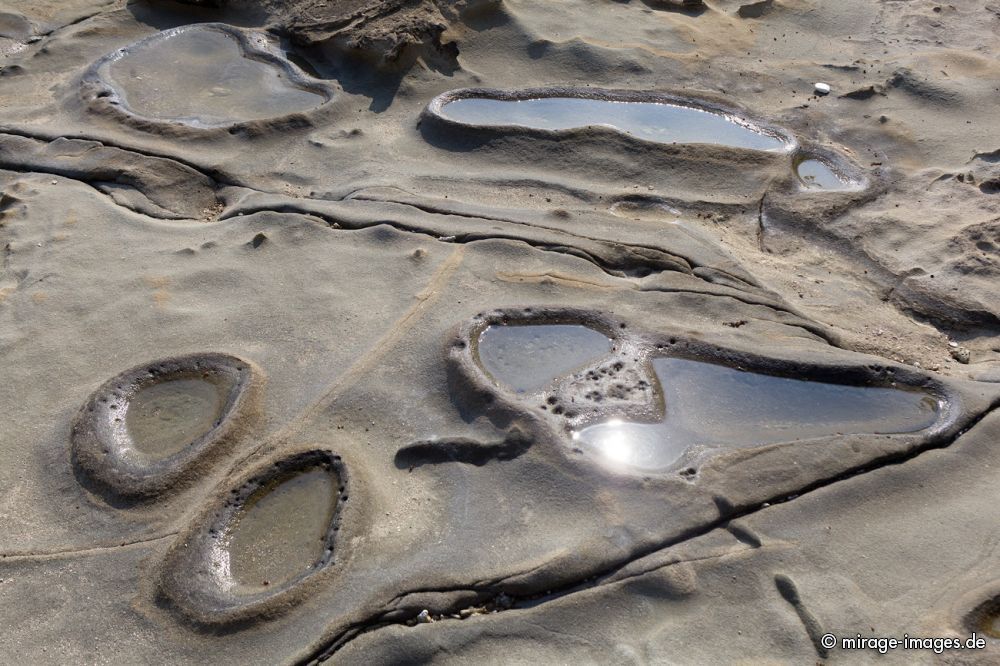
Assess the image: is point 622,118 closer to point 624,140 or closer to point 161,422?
point 624,140

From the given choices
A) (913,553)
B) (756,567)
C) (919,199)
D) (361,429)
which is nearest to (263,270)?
(361,429)

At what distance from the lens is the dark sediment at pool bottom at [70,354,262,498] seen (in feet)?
10.8

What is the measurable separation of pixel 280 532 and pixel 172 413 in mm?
816

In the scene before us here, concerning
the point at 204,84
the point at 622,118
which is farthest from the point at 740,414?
the point at 204,84

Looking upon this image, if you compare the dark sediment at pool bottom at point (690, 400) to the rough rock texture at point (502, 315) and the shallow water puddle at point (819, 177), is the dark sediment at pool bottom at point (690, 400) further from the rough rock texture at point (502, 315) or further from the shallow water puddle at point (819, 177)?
the shallow water puddle at point (819, 177)

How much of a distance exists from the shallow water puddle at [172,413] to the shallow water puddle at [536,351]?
1.12m

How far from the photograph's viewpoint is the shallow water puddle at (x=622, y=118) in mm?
5316

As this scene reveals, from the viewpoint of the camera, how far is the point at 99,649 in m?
2.81

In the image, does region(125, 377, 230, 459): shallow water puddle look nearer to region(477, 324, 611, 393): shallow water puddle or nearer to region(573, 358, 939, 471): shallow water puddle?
region(477, 324, 611, 393): shallow water puddle

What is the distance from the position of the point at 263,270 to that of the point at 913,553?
10.0 feet

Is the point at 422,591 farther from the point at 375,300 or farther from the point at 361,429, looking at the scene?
the point at 375,300

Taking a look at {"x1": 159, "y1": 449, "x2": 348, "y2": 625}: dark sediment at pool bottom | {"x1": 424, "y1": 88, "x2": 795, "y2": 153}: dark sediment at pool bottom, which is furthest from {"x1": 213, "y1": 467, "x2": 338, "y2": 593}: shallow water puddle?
{"x1": 424, "y1": 88, "x2": 795, "y2": 153}: dark sediment at pool bottom

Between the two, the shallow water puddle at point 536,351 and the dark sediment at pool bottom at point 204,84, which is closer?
the shallow water puddle at point 536,351

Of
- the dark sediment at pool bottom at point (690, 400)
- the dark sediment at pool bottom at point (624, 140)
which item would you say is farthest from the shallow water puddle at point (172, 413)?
the dark sediment at pool bottom at point (624, 140)
